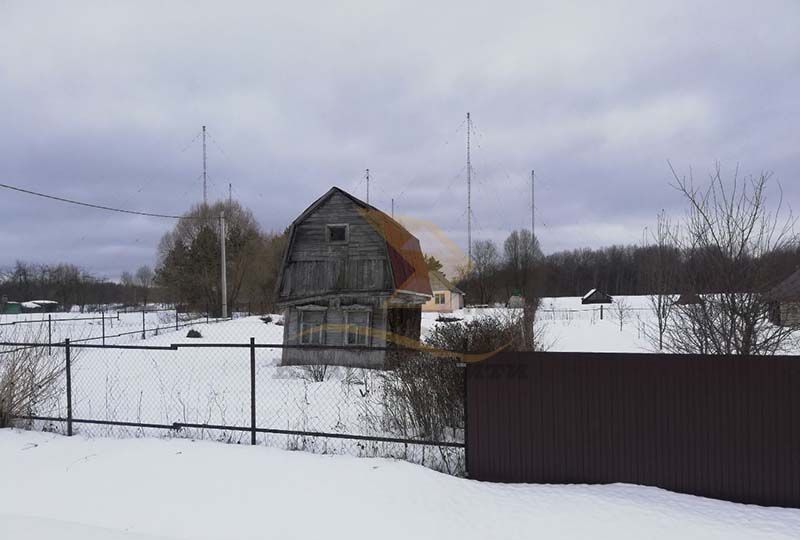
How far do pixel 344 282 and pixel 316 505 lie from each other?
1123 centimetres

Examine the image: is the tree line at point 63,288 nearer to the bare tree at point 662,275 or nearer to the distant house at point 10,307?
the distant house at point 10,307

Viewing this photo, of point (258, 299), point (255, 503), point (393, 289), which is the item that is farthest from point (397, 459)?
point (258, 299)

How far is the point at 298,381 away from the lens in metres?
13.3

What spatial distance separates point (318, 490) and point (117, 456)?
111 inches

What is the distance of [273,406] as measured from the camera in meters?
9.56

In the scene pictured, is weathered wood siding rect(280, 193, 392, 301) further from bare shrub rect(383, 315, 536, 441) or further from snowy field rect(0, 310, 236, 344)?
bare shrub rect(383, 315, 536, 441)

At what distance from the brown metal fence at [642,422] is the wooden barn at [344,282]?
9.69 m

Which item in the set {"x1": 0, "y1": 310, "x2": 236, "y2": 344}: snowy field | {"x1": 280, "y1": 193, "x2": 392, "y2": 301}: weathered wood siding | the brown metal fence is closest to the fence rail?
the brown metal fence

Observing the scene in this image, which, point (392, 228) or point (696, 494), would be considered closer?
point (696, 494)

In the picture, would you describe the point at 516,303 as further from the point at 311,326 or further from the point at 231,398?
the point at 231,398

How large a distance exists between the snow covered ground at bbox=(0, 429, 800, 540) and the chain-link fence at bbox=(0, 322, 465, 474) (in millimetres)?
559

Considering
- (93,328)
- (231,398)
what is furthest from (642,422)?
(93,328)

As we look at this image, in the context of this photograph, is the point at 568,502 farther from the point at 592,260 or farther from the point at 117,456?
the point at 592,260

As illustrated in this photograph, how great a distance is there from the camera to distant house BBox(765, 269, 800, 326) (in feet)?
22.4
